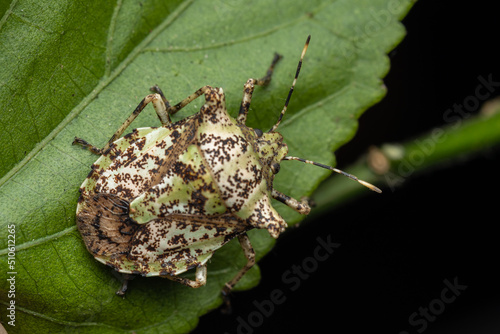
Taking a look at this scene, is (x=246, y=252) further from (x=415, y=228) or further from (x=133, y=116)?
(x=415, y=228)

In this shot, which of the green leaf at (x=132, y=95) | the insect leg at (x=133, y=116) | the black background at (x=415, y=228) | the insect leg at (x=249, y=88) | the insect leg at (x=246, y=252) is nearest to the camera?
the green leaf at (x=132, y=95)

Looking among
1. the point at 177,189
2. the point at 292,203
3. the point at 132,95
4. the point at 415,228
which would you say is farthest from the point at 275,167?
the point at 415,228

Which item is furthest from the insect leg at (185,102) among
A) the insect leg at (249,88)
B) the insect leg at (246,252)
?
the insect leg at (246,252)

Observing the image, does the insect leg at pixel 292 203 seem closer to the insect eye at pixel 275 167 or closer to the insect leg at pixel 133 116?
the insect eye at pixel 275 167

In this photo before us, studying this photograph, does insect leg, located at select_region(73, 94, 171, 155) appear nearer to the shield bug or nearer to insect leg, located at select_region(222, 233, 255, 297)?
the shield bug

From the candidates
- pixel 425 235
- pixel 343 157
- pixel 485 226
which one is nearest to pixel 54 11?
pixel 343 157

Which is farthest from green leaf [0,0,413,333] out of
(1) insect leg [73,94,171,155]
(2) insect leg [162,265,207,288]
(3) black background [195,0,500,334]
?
(3) black background [195,0,500,334]

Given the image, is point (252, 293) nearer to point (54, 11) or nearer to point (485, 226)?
point (485, 226)
